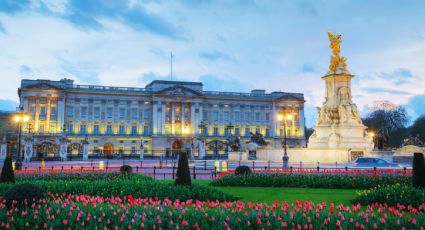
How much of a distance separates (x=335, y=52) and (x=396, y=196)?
3004cm

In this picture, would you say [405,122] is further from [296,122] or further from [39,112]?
[39,112]

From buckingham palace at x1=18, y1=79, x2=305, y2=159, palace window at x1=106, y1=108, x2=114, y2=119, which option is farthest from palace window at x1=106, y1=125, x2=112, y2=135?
palace window at x1=106, y1=108, x2=114, y2=119

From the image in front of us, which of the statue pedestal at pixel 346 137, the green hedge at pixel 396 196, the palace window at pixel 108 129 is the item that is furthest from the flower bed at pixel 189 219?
the palace window at pixel 108 129

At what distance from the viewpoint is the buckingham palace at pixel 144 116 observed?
3629 inches

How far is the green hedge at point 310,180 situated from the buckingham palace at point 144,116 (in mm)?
71700

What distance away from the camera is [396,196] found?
1221cm

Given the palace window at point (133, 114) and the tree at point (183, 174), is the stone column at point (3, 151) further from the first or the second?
the tree at point (183, 174)

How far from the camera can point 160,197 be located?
521 inches

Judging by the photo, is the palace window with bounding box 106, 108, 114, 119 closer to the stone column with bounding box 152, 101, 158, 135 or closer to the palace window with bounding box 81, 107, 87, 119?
the palace window with bounding box 81, 107, 87, 119

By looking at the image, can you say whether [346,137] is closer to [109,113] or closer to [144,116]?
[144,116]

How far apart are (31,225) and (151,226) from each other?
2768 mm

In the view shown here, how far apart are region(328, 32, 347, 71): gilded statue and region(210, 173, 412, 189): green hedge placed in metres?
22.7

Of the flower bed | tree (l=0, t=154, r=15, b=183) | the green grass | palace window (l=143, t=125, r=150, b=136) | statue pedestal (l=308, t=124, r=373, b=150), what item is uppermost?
palace window (l=143, t=125, r=150, b=136)

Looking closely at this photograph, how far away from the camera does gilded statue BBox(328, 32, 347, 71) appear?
1563 inches
